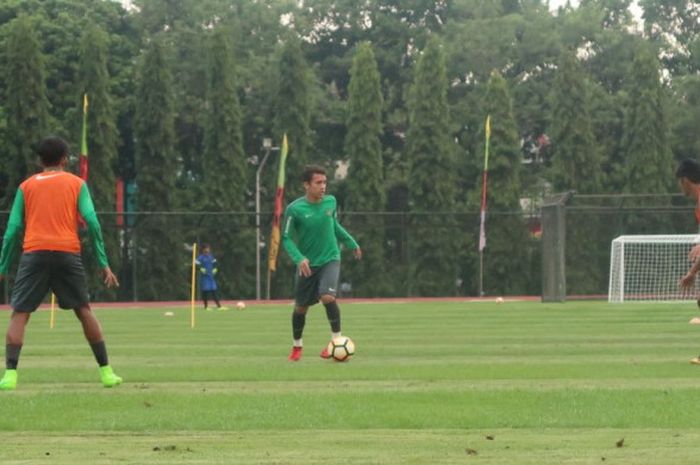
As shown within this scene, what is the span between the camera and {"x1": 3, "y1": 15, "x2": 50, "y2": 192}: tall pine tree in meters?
59.0

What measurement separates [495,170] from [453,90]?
445 inches

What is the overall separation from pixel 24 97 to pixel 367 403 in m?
48.3

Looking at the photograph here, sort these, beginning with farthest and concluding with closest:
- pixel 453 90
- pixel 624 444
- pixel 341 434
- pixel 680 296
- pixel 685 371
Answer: pixel 453 90 → pixel 680 296 → pixel 685 371 → pixel 341 434 → pixel 624 444

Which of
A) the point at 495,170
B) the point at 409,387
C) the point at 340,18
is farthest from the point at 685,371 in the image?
the point at 340,18

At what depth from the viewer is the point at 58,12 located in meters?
70.4

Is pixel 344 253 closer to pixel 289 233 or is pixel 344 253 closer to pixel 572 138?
pixel 572 138

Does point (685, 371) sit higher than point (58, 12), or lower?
lower

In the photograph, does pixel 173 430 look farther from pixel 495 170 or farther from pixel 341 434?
pixel 495 170

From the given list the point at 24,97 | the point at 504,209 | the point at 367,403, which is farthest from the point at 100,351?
the point at 504,209

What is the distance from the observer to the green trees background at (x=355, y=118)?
197 feet

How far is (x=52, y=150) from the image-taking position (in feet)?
45.1

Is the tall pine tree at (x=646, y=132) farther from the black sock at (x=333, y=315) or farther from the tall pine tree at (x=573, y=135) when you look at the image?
the black sock at (x=333, y=315)

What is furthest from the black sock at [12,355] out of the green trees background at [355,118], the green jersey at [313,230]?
the green trees background at [355,118]

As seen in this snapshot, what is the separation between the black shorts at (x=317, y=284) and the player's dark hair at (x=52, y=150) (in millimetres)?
4717
